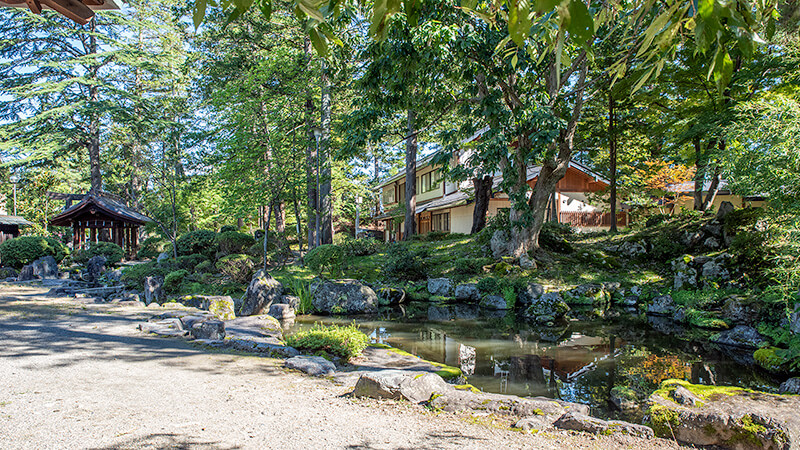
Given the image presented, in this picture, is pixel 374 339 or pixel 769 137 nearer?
pixel 769 137

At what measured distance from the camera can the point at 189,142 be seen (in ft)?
64.2

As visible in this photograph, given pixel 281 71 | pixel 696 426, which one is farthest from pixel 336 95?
pixel 696 426

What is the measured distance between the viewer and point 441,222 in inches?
1212

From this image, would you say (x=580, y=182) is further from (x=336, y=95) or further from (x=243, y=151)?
(x=243, y=151)

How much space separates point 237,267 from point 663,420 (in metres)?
13.1

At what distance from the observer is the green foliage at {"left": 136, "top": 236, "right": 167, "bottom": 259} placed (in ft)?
79.4

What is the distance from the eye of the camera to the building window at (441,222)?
29803mm

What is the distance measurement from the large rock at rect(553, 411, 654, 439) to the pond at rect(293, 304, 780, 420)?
51.3 inches

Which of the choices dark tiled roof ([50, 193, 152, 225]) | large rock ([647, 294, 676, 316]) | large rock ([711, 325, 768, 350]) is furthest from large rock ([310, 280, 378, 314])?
dark tiled roof ([50, 193, 152, 225])

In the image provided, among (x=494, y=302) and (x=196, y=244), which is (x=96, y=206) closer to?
(x=196, y=244)

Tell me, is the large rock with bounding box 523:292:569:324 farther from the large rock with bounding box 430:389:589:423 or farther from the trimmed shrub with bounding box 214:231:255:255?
the trimmed shrub with bounding box 214:231:255:255

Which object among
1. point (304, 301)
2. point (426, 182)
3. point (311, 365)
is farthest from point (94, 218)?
point (311, 365)

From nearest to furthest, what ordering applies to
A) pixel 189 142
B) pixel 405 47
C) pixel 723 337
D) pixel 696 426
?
pixel 696 426
pixel 723 337
pixel 405 47
pixel 189 142

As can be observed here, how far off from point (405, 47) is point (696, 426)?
31.1ft
